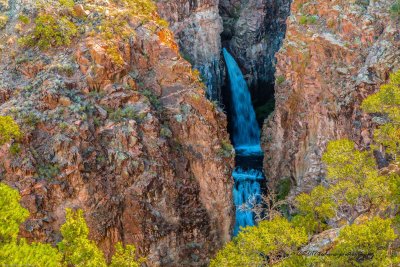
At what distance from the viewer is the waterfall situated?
45.4m

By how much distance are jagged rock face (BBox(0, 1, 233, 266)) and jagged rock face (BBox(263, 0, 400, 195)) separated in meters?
6.76

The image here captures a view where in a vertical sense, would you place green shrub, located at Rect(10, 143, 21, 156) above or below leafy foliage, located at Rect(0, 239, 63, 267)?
below

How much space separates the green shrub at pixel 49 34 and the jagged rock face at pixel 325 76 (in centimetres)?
1631

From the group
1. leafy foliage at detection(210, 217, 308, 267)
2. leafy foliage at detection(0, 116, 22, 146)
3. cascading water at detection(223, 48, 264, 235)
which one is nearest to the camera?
leafy foliage at detection(210, 217, 308, 267)

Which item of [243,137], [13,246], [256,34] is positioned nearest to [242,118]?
[243,137]

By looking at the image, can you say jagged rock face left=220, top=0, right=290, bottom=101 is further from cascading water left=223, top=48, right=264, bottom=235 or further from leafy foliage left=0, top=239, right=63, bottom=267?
leafy foliage left=0, top=239, right=63, bottom=267

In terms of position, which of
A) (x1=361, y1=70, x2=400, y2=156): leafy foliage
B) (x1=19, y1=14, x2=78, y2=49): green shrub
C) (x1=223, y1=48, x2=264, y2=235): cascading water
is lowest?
(x1=223, y1=48, x2=264, y2=235): cascading water

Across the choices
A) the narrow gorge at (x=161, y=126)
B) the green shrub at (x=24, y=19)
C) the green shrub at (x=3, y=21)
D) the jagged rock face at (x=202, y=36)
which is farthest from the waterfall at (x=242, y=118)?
the green shrub at (x=3, y=21)

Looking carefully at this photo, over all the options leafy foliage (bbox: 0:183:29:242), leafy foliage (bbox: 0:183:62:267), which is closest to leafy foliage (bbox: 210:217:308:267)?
leafy foliage (bbox: 0:183:62:267)

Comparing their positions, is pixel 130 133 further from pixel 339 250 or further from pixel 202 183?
pixel 339 250

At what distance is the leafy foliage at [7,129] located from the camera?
21.7 meters

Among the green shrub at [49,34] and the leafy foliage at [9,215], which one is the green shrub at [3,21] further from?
the leafy foliage at [9,215]

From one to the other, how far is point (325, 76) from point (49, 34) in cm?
1897

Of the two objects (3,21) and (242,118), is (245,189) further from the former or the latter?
(3,21)
